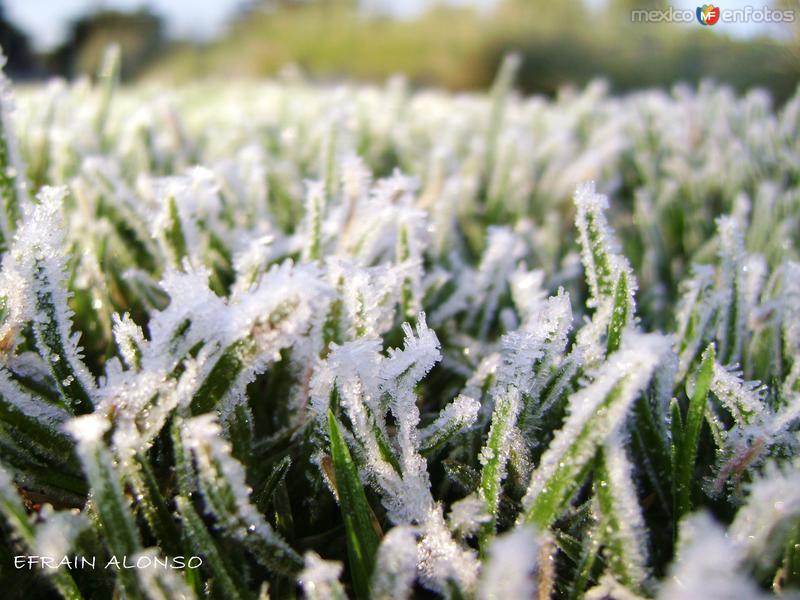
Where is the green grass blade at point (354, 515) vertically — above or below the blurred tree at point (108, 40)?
below

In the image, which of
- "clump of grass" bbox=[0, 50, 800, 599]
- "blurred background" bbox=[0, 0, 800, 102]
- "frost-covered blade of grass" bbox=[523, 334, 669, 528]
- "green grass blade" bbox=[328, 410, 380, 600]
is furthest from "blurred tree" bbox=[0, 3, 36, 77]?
"frost-covered blade of grass" bbox=[523, 334, 669, 528]

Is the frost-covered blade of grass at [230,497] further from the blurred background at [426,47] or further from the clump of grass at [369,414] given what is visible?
the blurred background at [426,47]

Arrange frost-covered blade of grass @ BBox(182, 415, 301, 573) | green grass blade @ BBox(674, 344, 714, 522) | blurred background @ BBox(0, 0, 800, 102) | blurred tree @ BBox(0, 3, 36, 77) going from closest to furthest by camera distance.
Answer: frost-covered blade of grass @ BBox(182, 415, 301, 573), green grass blade @ BBox(674, 344, 714, 522), blurred background @ BBox(0, 0, 800, 102), blurred tree @ BBox(0, 3, 36, 77)

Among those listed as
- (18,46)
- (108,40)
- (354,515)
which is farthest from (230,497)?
(108,40)

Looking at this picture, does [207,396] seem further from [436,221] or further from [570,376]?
[436,221]

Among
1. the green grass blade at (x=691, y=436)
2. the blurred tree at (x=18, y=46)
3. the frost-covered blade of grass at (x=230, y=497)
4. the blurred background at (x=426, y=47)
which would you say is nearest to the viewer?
the frost-covered blade of grass at (x=230, y=497)

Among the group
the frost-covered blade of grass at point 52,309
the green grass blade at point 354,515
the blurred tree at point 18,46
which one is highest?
the blurred tree at point 18,46

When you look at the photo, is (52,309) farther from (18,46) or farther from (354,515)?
(18,46)

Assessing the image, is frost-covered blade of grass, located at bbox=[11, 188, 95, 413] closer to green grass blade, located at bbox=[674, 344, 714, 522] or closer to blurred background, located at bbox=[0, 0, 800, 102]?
green grass blade, located at bbox=[674, 344, 714, 522]

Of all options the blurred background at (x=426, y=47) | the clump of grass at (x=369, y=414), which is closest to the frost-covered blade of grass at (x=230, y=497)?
the clump of grass at (x=369, y=414)
